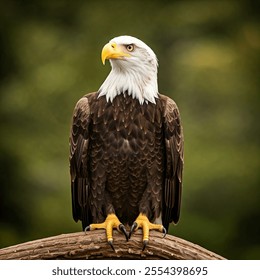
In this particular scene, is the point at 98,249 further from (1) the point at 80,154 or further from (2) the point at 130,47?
(2) the point at 130,47

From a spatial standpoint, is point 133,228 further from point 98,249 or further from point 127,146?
point 127,146

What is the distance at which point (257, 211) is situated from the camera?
3242 millimetres

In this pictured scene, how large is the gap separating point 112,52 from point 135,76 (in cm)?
16

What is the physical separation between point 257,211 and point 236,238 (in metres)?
0.15

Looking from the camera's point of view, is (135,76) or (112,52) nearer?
(112,52)

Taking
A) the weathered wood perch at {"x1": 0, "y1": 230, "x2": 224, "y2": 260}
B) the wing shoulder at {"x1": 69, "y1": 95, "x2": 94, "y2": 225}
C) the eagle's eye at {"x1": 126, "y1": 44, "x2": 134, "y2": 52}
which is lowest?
the weathered wood perch at {"x1": 0, "y1": 230, "x2": 224, "y2": 260}

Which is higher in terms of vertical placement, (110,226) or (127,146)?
(127,146)

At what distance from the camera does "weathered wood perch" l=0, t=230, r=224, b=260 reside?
8.75 feet

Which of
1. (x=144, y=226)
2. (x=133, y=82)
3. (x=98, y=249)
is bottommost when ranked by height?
(x=98, y=249)

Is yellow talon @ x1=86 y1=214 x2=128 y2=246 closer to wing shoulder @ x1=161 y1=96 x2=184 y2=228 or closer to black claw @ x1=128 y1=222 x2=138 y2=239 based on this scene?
black claw @ x1=128 y1=222 x2=138 y2=239

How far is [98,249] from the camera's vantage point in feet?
8.80

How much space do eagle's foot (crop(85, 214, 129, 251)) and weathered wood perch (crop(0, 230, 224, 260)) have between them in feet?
0.07

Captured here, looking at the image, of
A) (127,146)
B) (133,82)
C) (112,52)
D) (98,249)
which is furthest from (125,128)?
(98,249)

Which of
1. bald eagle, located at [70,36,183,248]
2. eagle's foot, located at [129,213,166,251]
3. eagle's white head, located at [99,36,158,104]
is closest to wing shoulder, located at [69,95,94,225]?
bald eagle, located at [70,36,183,248]
